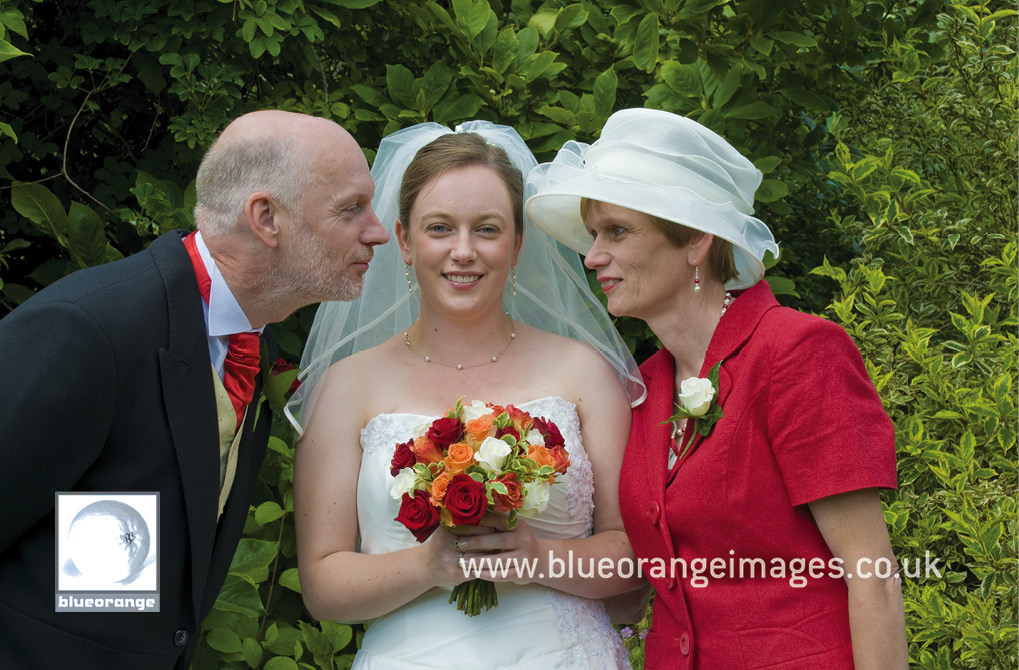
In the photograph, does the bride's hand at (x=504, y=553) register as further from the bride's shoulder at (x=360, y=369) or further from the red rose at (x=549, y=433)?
the bride's shoulder at (x=360, y=369)

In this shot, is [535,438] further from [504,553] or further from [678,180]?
[678,180]

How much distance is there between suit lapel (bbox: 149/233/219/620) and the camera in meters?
2.36

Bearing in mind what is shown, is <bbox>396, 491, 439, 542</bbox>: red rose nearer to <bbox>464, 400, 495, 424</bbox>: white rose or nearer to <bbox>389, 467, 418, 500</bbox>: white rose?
<bbox>389, 467, 418, 500</bbox>: white rose

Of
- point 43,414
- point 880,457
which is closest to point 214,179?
point 43,414

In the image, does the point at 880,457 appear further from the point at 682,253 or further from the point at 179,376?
the point at 179,376

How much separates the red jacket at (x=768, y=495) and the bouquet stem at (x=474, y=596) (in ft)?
1.70

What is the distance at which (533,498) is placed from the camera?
8.37 feet

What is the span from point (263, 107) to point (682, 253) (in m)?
2.02

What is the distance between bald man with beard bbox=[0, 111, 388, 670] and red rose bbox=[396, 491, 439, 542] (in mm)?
504

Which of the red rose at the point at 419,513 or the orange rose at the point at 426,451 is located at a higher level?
the orange rose at the point at 426,451

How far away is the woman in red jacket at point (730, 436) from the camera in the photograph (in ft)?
8.29

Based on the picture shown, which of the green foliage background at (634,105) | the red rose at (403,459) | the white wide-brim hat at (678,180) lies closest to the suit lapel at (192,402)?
the red rose at (403,459)

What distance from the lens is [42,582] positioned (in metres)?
2.24

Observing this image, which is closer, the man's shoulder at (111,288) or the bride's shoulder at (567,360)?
the man's shoulder at (111,288)
